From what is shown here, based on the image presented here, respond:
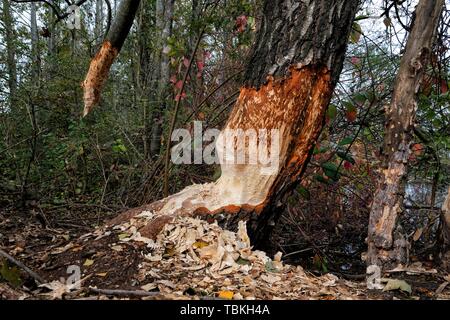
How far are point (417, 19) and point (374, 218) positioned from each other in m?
0.99

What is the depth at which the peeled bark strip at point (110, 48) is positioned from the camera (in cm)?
199

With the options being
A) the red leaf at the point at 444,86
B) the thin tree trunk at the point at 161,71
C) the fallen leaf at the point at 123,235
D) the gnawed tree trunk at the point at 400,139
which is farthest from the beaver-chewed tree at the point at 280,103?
the thin tree trunk at the point at 161,71

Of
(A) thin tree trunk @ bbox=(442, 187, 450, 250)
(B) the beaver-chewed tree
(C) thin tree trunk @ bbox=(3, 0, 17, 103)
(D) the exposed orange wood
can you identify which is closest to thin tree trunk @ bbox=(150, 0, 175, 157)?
(D) the exposed orange wood

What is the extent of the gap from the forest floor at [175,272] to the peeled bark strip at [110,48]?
100 centimetres

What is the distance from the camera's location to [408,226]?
301 centimetres

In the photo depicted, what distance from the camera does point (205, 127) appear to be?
3.14m

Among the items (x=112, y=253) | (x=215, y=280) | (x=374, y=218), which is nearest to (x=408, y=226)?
(x=374, y=218)

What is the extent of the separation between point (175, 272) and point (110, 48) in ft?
4.77

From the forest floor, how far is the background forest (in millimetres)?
689

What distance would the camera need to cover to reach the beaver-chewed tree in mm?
1674

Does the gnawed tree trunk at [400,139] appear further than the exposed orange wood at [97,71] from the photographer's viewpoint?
No

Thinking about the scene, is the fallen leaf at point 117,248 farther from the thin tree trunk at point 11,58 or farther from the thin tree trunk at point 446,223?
the thin tree trunk at point 11,58

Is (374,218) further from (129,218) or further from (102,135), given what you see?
(102,135)

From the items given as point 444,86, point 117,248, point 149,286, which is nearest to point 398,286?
point 149,286
